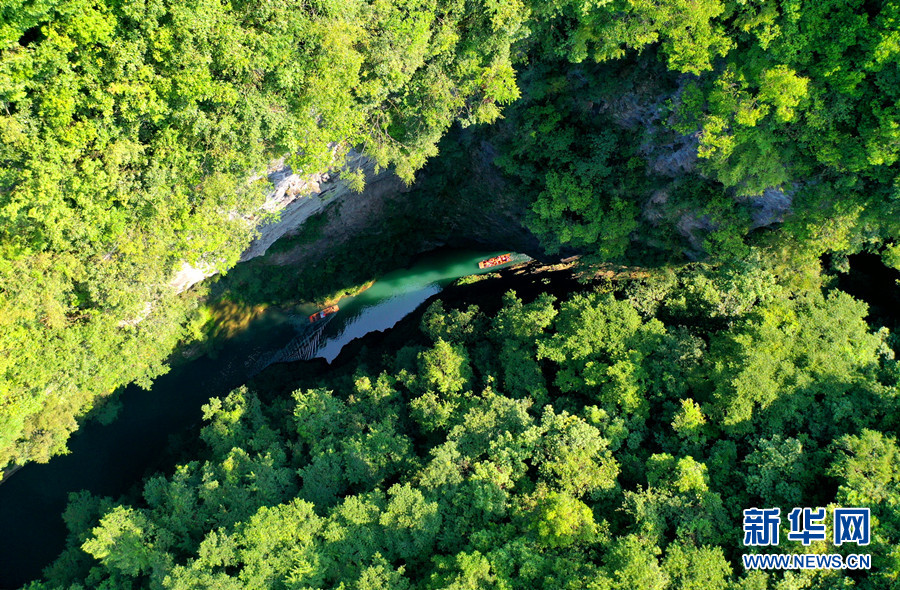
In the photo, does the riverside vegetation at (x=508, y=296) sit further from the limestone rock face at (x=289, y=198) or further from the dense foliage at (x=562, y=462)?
the limestone rock face at (x=289, y=198)

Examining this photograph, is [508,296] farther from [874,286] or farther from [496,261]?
[874,286]

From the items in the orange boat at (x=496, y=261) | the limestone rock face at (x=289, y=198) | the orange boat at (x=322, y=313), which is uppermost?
the limestone rock face at (x=289, y=198)

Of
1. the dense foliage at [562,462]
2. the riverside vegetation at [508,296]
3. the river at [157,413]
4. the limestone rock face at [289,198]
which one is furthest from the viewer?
the river at [157,413]

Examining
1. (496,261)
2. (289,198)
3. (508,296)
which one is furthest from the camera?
(496,261)

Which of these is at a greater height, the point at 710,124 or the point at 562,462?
the point at 710,124

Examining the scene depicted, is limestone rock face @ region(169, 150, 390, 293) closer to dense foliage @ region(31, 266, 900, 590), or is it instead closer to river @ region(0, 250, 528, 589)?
dense foliage @ region(31, 266, 900, 590)

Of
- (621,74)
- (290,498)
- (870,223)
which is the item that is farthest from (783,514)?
(290,498)

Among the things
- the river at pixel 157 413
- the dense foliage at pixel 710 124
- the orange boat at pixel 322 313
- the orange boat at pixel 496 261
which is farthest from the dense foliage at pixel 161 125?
the orange boat at pixel 496 261

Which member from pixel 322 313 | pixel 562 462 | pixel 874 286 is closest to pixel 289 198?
pixel 322 313
